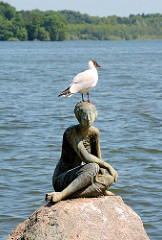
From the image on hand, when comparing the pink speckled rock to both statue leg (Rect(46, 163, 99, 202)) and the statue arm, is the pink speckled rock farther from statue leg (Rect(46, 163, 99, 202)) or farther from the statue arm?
the statue arm

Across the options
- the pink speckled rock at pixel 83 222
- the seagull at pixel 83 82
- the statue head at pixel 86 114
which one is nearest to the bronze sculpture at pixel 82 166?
the statue head at pixel 86 114

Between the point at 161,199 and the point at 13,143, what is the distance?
5448 millimetres

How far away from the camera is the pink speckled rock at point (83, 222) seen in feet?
17.9

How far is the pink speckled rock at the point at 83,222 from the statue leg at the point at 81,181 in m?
0.10

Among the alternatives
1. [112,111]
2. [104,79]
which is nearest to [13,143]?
[112,111]

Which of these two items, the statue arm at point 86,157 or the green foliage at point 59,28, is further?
the green foliage at point 59,28

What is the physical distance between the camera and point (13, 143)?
1407 cm

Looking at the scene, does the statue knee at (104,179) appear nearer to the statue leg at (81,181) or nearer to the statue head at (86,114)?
the statue leg at (81,181)

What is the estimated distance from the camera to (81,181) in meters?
5.79

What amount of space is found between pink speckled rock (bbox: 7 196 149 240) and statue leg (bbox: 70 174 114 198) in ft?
0.21

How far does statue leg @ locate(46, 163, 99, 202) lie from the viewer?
226 inches

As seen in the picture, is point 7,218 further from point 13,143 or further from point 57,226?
point 13,143

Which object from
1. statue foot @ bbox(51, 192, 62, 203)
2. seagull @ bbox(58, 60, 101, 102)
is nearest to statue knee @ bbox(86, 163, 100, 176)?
statue foot @ bbox(51, 192, 62, 203)

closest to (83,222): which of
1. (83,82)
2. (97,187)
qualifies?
(97,187)
